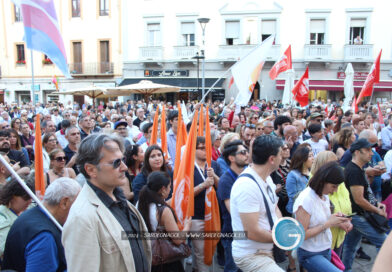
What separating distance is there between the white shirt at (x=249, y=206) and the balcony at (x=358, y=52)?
20.4 metres

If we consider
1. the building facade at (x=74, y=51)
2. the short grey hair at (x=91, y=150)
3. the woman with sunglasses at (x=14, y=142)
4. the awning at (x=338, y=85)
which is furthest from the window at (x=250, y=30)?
the short grey hair at (x=91, y=150)

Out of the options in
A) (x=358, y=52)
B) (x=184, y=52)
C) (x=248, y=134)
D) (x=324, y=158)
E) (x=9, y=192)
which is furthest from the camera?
(x=184, y=52)

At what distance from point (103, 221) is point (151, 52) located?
22.0 m

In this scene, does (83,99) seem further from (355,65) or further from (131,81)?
(355,65)

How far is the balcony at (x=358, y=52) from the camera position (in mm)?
19906

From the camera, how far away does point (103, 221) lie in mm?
1760

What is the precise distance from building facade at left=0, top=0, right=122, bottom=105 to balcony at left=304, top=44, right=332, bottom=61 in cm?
1332

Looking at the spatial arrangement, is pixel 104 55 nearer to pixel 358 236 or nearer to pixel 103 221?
pixel 358 236

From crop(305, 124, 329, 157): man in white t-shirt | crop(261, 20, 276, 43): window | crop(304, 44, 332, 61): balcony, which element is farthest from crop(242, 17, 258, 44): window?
crop(305, 124, 329, 157): man in white t-shirt

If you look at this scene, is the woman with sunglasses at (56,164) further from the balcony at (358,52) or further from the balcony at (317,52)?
the balcony at (358,52)

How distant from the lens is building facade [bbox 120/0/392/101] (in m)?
20.0

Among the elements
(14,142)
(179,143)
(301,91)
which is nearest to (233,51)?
(301,91)

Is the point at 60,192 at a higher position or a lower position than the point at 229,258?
higher

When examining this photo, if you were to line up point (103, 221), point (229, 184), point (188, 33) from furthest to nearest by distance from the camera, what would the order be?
1. point (188, 33)
2. point (229, 184)
3. point (103, 221)
